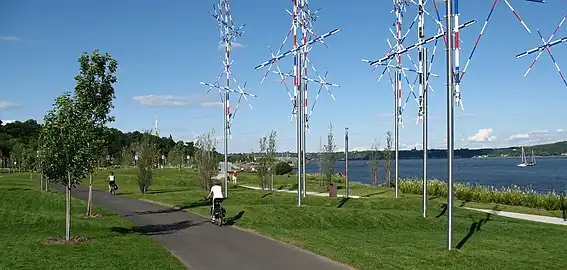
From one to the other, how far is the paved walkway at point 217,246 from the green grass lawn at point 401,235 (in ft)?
1.81

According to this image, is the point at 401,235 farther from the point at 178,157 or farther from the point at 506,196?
the point at 178,157

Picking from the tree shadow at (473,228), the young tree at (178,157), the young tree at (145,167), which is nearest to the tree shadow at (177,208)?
the young tree at (145,167)

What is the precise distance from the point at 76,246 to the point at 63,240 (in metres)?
0.91

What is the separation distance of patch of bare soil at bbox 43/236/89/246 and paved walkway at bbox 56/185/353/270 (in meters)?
1.87

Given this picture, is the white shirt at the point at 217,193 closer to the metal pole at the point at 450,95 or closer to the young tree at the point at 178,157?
Result: the metal pole at the point at 450,95

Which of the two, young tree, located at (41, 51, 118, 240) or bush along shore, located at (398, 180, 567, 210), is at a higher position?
young tree, located at (41, 51, 118, 240)

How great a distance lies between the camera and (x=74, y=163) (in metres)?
15.0

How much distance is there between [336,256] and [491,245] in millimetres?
5391

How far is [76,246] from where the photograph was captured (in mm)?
13516

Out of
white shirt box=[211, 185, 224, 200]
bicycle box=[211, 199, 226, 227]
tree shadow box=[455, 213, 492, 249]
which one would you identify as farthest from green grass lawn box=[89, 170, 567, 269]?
white shirt box=[211, 185, 224, 200]

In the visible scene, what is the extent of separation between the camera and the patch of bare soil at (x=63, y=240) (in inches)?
546

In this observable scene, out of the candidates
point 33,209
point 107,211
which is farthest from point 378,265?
point 33,209

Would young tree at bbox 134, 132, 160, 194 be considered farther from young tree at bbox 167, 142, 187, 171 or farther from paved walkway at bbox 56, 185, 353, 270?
young tree at bbox 167, 142, 187, 171

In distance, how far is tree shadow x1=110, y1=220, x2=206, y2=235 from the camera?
1661cm
